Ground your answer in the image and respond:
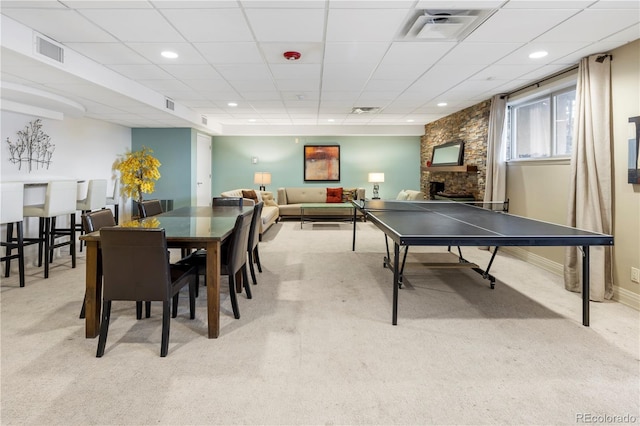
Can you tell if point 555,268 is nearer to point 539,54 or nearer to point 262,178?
Result: point 539,54

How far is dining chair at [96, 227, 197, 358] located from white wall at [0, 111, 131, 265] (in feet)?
11.8

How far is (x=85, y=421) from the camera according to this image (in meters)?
1.66

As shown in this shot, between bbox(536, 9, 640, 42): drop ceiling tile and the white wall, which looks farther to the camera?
the white wall

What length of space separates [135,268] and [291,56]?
2.60 metres

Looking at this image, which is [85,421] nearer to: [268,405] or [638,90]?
[268,405]

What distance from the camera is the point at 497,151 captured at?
5.33 metres

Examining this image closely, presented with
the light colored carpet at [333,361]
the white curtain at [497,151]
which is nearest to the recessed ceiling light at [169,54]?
the light colored carpet at [333,361]

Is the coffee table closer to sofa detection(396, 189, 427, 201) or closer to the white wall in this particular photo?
sofa detection(396, 189, 427, 201)

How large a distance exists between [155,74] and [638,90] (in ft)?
16.7

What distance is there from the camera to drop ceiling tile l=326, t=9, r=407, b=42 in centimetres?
271

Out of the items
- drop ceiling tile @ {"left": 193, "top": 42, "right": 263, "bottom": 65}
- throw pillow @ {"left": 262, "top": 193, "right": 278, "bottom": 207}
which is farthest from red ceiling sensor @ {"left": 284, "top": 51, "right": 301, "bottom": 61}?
throw pillow @ {"left": 262, "top": 193, "right": 278, "bottom": 207}

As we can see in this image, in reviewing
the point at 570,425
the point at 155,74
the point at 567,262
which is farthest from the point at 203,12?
the point at 567,262

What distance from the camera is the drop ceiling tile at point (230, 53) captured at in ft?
11.1

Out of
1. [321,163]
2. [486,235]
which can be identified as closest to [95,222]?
[486,235]
